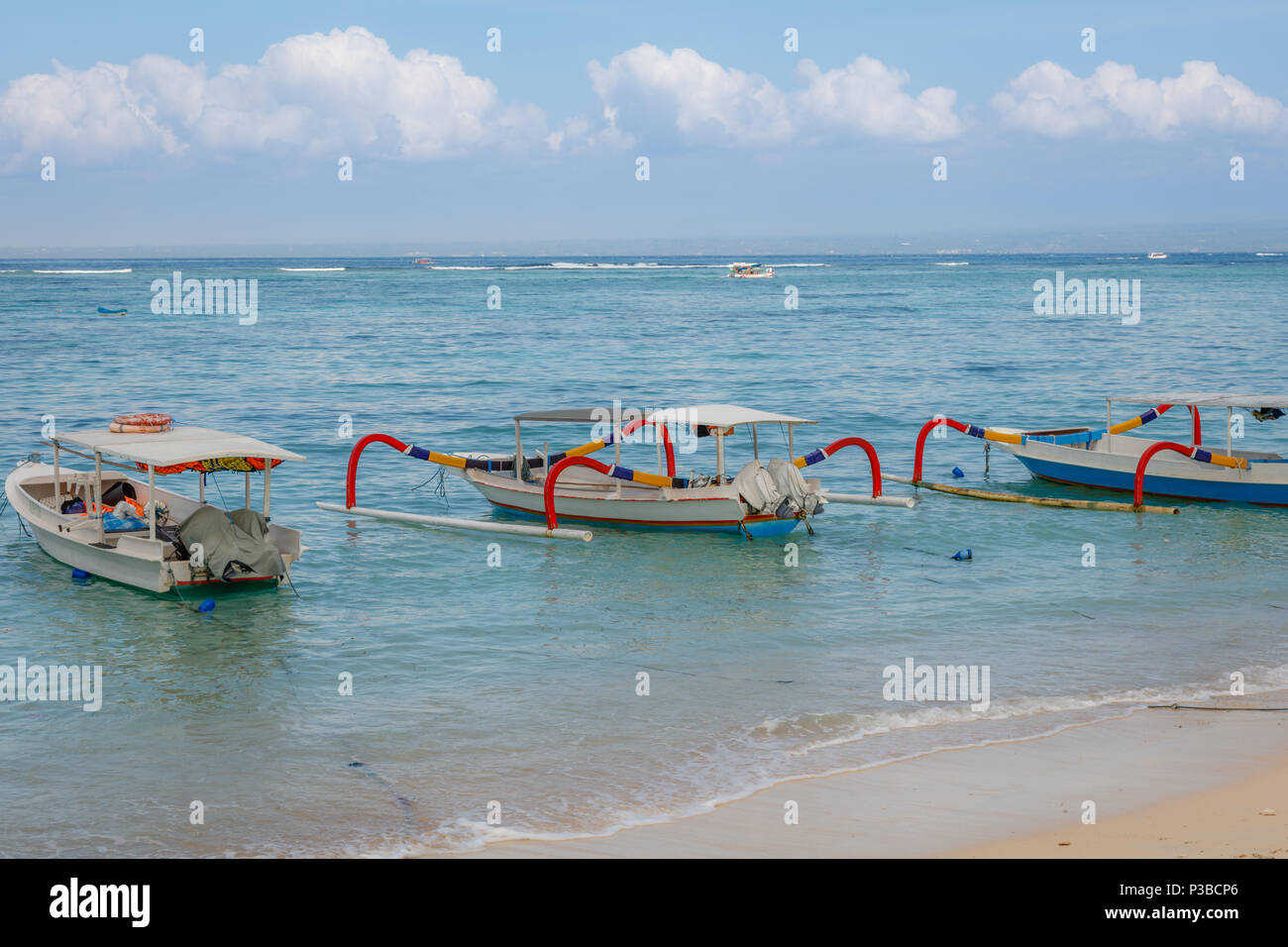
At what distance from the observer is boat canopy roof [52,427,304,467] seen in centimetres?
1736

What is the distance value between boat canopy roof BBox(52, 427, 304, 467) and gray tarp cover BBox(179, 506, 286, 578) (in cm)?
89

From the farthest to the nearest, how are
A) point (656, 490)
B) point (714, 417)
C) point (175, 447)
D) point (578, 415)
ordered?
point (578, 415), point (656, 490), point (714, 417), point (175, 447)

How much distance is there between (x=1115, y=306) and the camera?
10250cm

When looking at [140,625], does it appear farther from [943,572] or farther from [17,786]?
[943,572]

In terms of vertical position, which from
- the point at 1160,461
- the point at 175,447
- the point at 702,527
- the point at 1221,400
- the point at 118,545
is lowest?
the point at 702,527

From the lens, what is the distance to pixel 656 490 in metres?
23.2

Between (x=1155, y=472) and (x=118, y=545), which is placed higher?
Answer: (x=1155, y=472)

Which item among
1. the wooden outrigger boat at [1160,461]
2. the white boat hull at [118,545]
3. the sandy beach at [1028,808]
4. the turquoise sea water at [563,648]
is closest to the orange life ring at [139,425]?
the white boat hull at [118,545]

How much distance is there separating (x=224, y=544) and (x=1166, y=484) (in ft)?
60.0

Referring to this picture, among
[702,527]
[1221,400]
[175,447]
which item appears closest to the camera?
[175,447]

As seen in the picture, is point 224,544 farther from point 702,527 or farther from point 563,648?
point 702,527

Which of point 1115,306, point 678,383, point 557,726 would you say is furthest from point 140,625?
point 1115,306

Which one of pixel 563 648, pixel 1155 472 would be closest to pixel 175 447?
pixel 563 648

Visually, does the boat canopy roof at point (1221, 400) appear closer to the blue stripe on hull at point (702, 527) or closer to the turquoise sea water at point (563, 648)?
the turquoise sea water at point (563, 648)
